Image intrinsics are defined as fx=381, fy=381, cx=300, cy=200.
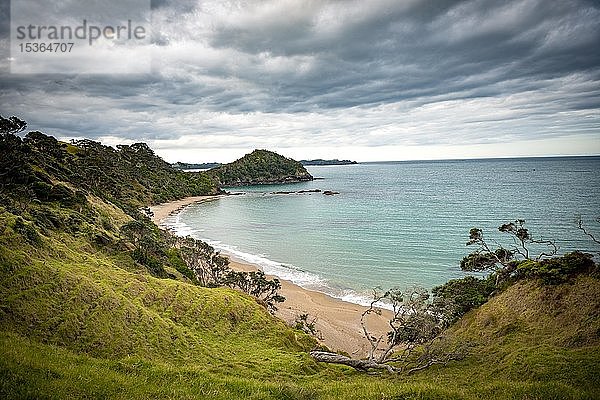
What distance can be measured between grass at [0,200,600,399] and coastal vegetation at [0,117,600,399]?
0.17 feet

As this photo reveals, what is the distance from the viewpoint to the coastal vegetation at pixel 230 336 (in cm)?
1039

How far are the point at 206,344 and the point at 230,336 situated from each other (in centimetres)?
190

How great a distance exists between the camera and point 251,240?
61500 millimetres

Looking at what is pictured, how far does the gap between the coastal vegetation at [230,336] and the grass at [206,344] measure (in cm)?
5

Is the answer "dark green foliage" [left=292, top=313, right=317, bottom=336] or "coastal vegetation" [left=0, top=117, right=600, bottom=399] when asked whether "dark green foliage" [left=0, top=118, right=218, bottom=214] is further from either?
"dark green foliage" [left=292, top=313, right=317, bottom=336]

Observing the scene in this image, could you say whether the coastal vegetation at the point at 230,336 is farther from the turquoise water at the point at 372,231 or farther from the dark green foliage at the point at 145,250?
the turquoise water at the point at 372,231

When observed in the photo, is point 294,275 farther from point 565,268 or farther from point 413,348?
point 565,268

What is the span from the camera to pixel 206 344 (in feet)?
53.7

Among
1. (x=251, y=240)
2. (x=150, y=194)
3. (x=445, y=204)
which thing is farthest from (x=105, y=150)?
(x=445, y=204)

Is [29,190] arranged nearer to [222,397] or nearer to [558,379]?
[222,397]

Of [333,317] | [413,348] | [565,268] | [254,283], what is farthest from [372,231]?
[565,268]

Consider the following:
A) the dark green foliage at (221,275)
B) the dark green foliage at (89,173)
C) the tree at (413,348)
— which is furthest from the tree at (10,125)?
the tree at (413,348)

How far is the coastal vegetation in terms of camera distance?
34.1 ft

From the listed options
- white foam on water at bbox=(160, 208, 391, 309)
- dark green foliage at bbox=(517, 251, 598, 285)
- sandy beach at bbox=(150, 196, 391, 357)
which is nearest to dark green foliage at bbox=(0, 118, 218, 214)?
white foam on water at bbox=(160, 208, 391, 309)
